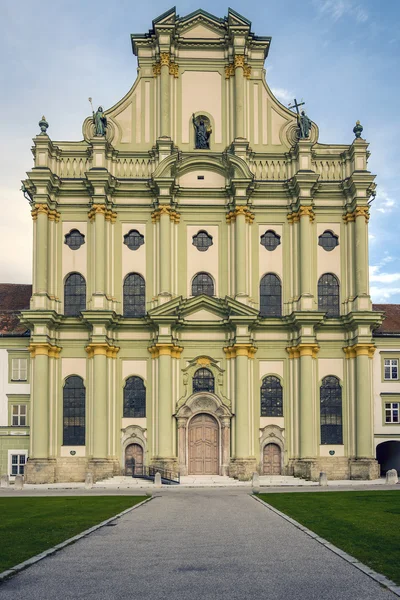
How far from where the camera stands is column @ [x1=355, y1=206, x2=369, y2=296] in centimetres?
4762

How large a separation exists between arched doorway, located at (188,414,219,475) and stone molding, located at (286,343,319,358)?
248 inches

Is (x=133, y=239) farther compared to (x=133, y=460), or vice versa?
(x=133, y=239)

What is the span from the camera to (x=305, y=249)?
47844 millimetres

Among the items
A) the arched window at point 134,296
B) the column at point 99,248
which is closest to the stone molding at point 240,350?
the arched window at point 134,296

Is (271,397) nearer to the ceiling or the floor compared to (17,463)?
nearer to the ceiling

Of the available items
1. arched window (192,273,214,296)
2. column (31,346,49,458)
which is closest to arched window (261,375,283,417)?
arched window (192,273,214,296)

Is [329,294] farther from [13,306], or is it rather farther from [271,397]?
[13,306]

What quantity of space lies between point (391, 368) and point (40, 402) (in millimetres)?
21851

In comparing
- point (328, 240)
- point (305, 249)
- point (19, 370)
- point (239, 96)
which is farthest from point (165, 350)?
point (239, 96)

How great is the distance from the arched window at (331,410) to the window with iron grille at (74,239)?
56.8ft

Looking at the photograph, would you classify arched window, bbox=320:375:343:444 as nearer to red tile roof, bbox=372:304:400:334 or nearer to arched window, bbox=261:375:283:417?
arched window, bbox=261:375:283:417

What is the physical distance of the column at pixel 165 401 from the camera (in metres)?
45.6

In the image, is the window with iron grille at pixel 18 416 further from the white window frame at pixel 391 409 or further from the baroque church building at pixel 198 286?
the white window frame at pixel 391 409

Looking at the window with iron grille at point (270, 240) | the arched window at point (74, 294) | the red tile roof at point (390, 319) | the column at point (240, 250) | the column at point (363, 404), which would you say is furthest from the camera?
the red tile roof at point (390, 319)
